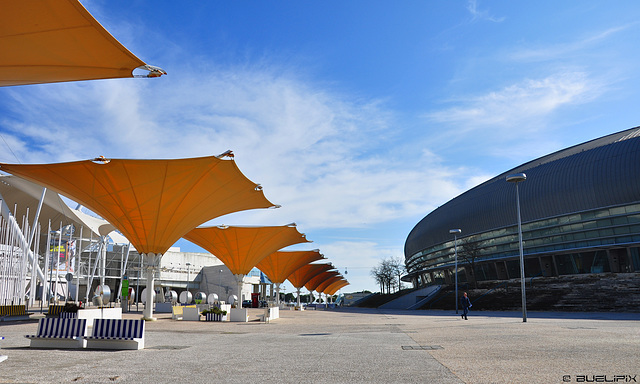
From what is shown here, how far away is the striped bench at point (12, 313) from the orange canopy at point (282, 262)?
114ft

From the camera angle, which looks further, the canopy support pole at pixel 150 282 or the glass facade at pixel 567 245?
the glass facade at pixel 567 245

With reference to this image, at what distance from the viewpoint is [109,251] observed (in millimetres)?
88438

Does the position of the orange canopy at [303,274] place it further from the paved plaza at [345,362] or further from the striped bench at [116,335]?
the striped bench at [116,335]

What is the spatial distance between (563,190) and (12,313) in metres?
62.9

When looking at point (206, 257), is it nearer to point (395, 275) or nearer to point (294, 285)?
point (294, 285)

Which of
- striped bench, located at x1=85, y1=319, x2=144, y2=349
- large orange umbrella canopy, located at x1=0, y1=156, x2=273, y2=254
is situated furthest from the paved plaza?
large orange umbrella canopy, located at x1=0, y1=156, x2=273, y2=254

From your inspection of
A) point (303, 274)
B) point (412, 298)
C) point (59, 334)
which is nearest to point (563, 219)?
point (412, 298)

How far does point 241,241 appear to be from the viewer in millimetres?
43156

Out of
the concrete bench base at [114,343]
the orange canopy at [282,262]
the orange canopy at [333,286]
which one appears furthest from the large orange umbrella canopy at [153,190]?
the orange canopy at [333,286]

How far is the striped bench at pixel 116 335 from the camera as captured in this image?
46.8 feet

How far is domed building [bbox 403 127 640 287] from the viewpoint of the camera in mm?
58719

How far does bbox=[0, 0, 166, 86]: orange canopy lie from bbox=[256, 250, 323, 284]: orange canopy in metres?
52.9

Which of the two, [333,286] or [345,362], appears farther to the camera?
[333,286]

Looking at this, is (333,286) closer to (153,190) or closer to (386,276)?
(386,276)
